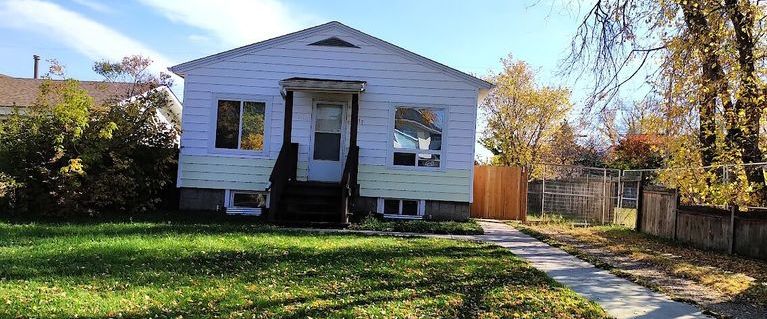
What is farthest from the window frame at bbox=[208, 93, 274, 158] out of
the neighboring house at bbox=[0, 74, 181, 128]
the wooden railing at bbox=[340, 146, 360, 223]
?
the neighboring house at bbox=[0, 74, 181, 128]

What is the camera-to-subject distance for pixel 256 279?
6574mm

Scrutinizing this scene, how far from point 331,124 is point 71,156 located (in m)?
5.62

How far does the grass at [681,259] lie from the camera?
7773 mm

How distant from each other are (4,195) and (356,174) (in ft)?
24.6

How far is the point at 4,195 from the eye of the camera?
41.3 feet

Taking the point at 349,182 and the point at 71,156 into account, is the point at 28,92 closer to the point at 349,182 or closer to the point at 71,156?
the point at 71,156

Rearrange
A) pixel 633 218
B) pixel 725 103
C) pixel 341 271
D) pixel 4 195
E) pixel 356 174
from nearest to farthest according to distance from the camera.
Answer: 1. pixel 341 271
2. pixel 725 103
3. pixel 4 195
4. pixel 356 174
5. pixel 633 218

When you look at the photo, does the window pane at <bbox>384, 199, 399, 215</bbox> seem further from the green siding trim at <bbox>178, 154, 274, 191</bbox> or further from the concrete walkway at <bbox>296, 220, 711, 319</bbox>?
the green siding trim at <bbox>178, 154, 274, 191</bbox>

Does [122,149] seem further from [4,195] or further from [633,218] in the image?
[633,218]

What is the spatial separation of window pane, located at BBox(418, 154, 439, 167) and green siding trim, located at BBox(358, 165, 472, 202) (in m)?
0.19

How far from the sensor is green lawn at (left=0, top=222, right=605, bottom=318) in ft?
17.6

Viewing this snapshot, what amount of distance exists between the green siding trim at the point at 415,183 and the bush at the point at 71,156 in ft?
16.5

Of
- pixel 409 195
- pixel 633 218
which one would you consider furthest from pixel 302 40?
pixel 633 218

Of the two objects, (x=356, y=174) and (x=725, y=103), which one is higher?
(x=725, y=103)
